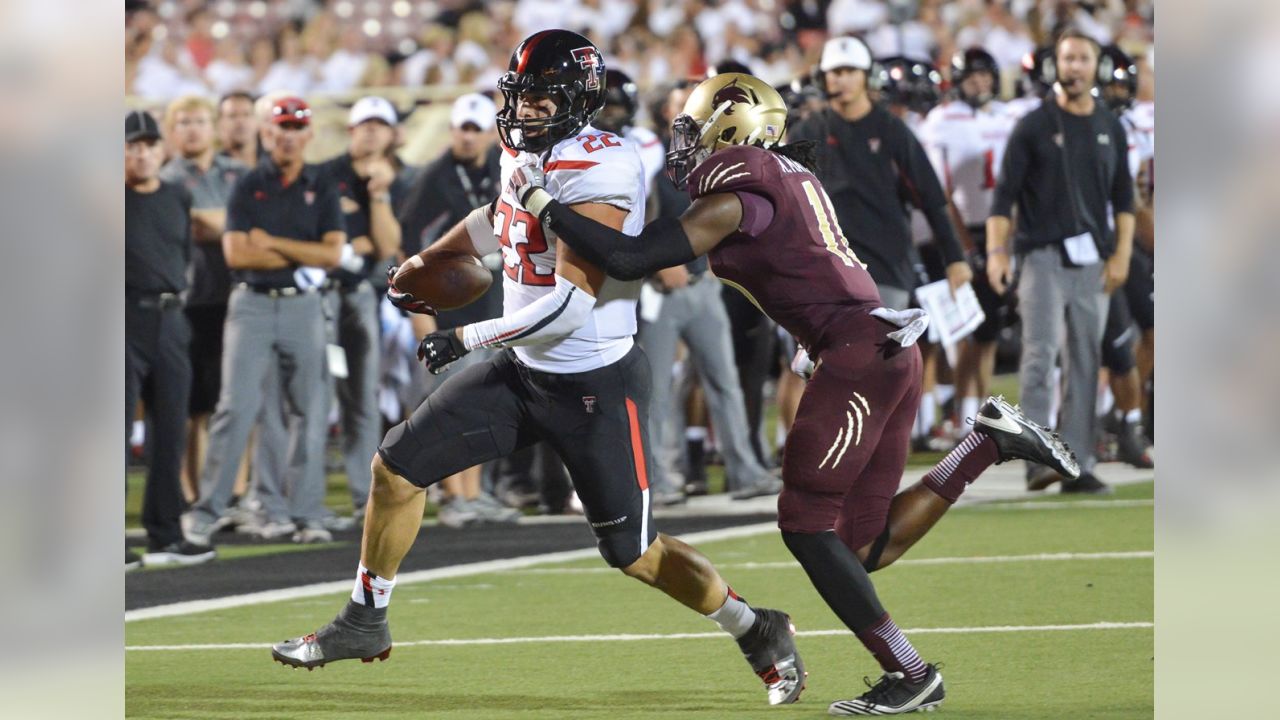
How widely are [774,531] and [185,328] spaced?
316 cm

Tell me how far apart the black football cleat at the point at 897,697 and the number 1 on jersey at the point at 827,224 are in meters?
1.18

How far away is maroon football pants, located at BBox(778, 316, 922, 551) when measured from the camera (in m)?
5.30

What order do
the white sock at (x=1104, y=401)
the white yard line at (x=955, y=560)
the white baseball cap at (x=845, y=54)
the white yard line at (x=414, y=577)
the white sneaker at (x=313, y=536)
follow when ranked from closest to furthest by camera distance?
1. the white yard line at (x=414, y=577)
2. the white yard line at (x=955, y=560)
3. the white sneaker at (x=313, y=536)
4. the white baseball cap at (x=845, y=54)
5. the white sock at (x=1104, y=401)

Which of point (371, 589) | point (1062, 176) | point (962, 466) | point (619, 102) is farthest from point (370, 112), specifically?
point (962, 466)

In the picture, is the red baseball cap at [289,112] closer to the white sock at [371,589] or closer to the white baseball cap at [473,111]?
the white baseball cap at [473,111]

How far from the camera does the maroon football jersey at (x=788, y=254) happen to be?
210 inches

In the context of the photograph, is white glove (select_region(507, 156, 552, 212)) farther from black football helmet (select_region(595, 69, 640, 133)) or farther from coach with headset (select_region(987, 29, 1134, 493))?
coach with headset (select_region(987, 29, 1134, 493))

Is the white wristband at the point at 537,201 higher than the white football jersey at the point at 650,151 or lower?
lower

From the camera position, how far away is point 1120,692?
5652 millimetres

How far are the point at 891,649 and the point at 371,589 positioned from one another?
5.04 feet

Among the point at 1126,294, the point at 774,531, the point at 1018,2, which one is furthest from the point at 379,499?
the point at 1018,2

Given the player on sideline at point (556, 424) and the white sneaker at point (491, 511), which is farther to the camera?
the white sneaker at point (491, 511)

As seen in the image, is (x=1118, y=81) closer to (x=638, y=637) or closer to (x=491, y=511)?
(x=491, y=511)

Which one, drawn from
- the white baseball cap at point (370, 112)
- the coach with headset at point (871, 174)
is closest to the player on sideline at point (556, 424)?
the coach with headset at point (871, 174)
